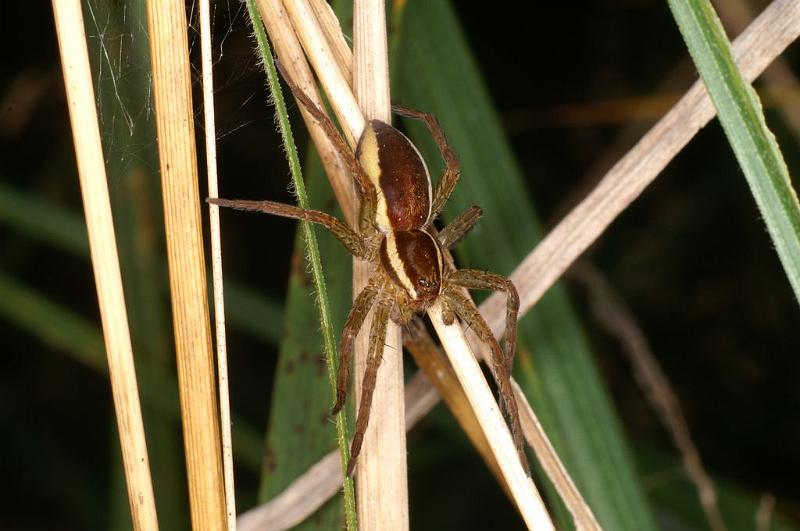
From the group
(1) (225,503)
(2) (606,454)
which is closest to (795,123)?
(2) (606,454)

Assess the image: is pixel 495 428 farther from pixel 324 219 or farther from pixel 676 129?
pixel 676 129

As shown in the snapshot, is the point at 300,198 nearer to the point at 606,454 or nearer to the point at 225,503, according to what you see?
the point at 225,503

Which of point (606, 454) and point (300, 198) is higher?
point (300, 198)

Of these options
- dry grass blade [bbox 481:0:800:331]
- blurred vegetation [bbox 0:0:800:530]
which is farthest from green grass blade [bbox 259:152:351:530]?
dry grass blade [bbox 481:0:800:331]

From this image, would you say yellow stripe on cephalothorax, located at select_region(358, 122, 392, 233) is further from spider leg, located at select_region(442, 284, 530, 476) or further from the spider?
spider leg, located at select_region(442, 284, 530, 476)

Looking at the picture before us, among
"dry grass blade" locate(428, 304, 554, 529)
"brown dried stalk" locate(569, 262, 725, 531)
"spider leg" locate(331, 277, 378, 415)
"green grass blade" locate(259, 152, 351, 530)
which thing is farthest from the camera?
"brown dried stalk" locate(569, 262, 725, 531)
